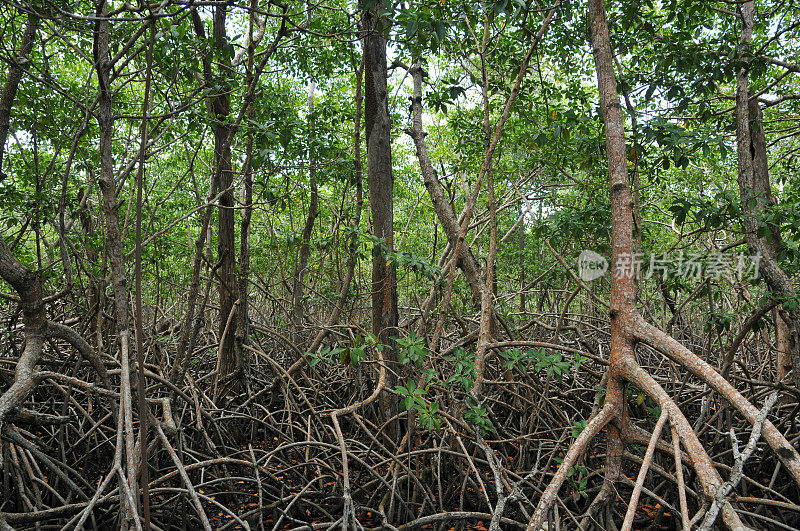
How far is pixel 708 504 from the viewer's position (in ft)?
5.27

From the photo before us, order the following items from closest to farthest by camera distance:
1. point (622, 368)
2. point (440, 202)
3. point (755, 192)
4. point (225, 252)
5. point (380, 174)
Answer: point (622, 368), point (755, 192), point (380, 174), point (225, 252), point (440, 202)

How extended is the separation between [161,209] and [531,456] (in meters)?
4.87

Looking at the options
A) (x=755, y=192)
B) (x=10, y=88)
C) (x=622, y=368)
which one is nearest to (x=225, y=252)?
(x=10, y=88)

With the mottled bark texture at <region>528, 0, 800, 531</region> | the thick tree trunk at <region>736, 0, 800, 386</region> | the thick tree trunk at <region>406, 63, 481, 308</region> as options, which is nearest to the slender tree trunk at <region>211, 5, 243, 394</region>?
the thick tree trunk at <region>406, 63, 481, 308</region>

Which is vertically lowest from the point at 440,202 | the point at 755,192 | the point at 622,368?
Answer: the point at 622,368

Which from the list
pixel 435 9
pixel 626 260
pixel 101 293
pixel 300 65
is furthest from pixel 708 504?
pixel 300 65

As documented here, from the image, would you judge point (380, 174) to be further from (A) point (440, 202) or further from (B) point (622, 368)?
(B) point (622, 368)

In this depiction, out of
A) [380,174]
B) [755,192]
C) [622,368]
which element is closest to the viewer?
[622,368]

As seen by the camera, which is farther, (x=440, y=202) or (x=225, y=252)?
(x=440, y=202)

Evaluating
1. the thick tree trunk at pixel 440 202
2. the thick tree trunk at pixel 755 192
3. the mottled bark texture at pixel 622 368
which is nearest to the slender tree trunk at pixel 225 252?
the thick tree trunk at pixel 440 202

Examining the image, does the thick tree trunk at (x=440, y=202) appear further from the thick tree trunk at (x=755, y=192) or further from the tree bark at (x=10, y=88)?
the tree bark at (x=10, y=88)

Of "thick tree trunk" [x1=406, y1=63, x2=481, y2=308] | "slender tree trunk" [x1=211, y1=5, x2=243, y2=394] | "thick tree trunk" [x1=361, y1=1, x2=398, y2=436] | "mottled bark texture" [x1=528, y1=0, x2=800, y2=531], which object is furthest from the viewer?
"thick tree trunk" [x1=406, y1=63, x2=481, y2=308]

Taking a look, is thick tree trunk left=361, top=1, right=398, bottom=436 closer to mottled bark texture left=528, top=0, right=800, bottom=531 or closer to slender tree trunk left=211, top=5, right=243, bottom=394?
slender tree trunk left=211, top=5, right=243, bottom=394

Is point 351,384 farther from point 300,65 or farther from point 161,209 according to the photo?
point 161,209
